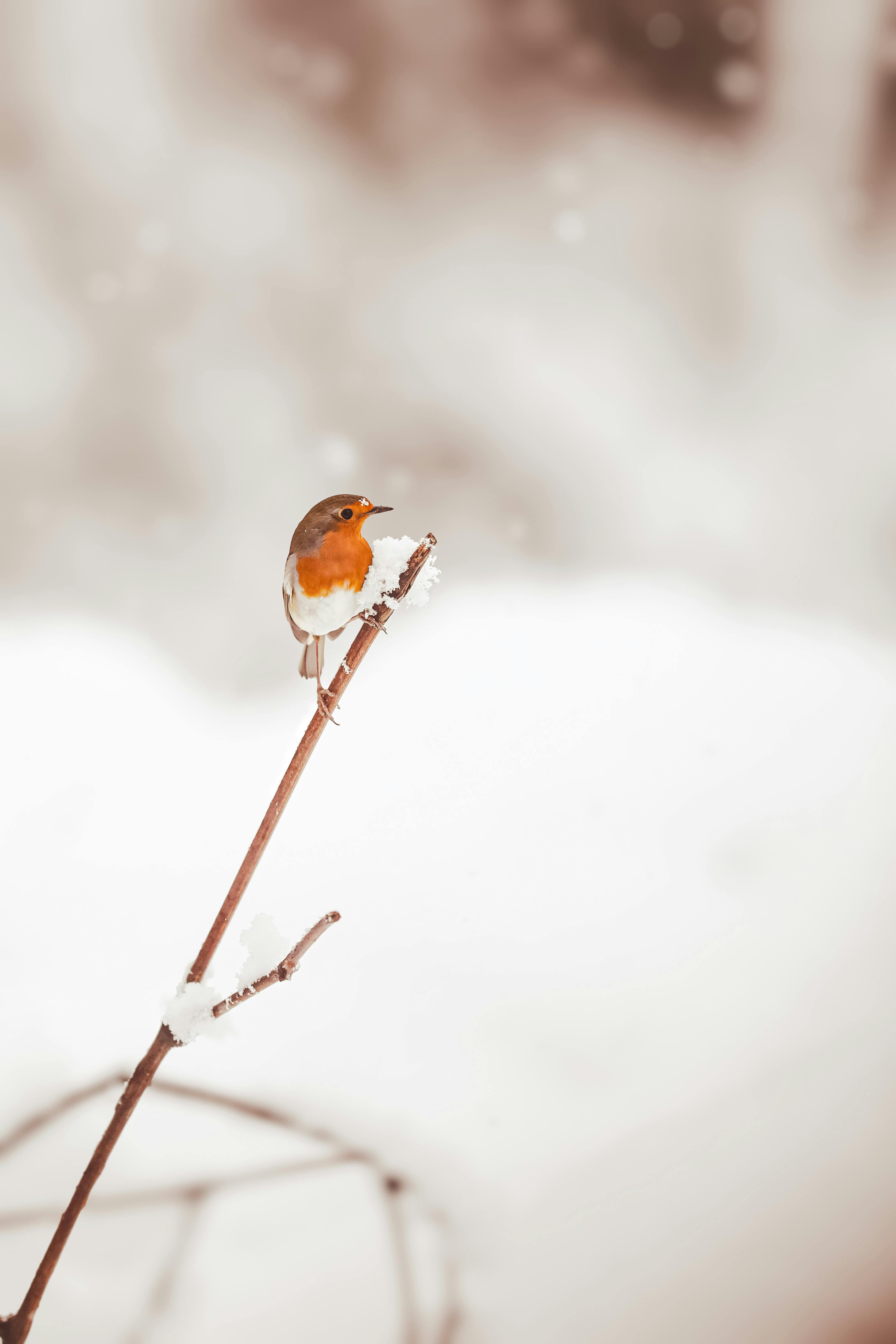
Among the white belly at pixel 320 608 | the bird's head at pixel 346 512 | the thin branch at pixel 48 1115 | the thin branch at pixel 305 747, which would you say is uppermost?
the bird's head at pixel 346 512

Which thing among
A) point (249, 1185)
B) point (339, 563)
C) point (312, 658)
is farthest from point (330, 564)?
point (249, 1185)

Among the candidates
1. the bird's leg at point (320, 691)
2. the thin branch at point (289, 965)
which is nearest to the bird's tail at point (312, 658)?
the bird's leg at point (320, 691)

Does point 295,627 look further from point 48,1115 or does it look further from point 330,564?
point 48,1115

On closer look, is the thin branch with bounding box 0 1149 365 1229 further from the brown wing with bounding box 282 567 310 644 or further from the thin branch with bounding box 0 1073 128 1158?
the brown wing with bounding box 282 567 310 644

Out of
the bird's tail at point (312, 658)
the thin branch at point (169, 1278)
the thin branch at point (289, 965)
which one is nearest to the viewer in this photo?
the thin branch at point (289, 965)

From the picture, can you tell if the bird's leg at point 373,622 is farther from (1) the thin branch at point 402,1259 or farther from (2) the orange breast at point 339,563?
(1) the thin branch at point 402,1259

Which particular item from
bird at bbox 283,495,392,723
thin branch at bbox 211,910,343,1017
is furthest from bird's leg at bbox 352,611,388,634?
thin branch at bbox 211,910,343,1017
